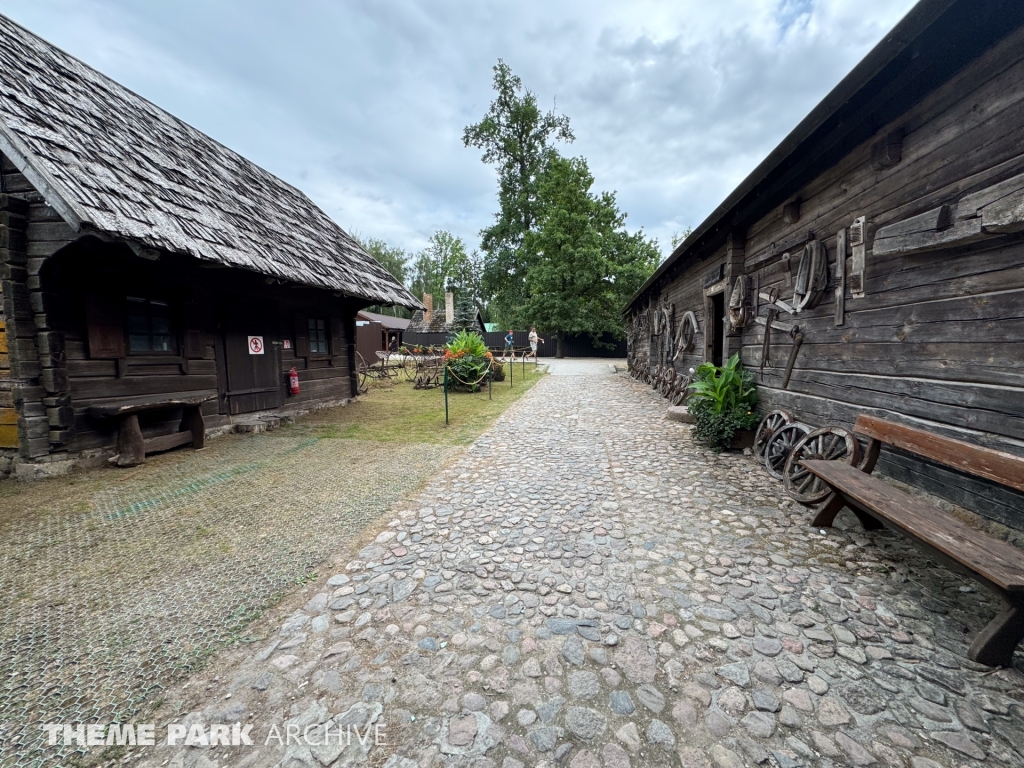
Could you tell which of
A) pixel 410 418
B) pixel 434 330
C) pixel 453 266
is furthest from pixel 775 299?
pixel 453 266

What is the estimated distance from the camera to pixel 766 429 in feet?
17.7

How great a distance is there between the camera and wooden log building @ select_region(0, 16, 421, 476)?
4.64 meters

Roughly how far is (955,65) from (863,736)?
4.32 meters

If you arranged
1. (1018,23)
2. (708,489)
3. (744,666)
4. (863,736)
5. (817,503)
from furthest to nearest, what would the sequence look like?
(708,489) → (817,503) → (1018,23) → (744,666) → (863,736)

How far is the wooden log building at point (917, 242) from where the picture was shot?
104 inches

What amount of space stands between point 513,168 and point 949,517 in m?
37.7

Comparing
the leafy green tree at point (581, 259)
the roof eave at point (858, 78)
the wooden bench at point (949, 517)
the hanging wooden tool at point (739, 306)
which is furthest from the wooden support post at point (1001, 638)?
the leafy green tree at point (581, 259)

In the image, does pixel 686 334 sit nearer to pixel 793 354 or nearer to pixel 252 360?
pixel 793 354

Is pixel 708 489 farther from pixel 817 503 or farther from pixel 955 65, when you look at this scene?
pixel 955 65

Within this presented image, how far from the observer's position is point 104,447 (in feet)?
17.5

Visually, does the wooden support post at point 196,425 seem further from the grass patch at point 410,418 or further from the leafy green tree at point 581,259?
the leafy green tree at point 581,259

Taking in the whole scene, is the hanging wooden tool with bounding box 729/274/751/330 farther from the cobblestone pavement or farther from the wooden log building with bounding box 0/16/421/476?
the wooden log building with bounding box 0/16/421/476

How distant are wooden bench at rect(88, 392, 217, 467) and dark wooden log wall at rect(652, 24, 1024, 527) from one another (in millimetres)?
8303

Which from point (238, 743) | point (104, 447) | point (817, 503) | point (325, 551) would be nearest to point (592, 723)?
point (238, 743)
